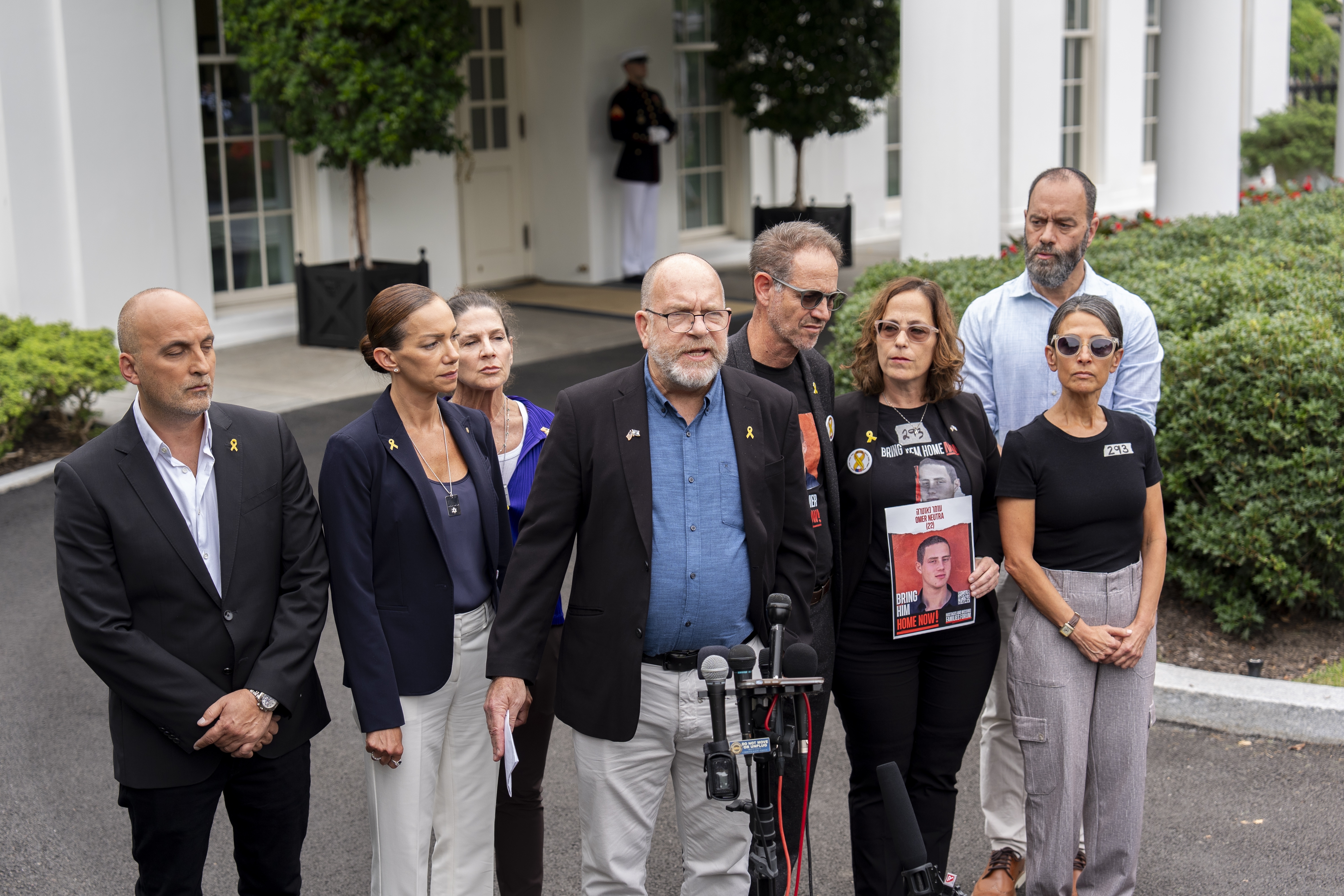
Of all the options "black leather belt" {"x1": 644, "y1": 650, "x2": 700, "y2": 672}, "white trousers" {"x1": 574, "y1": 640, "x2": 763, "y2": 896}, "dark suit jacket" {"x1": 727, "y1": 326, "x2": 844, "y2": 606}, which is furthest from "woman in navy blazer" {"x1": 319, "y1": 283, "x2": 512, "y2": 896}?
"dark suit jacket" {"x1": 727, "y1": 326, "x2": 844, "y2": 606}

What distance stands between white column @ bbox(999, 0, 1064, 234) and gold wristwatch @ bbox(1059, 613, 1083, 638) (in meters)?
14.4

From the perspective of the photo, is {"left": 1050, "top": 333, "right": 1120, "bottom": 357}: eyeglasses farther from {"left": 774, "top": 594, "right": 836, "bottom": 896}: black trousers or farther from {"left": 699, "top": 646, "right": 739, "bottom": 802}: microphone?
{"left": 699, "top": 646, "right": 739, "bottom": 802}: microphone

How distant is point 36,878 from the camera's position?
425 cm

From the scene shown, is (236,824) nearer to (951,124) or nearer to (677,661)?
(677,661)

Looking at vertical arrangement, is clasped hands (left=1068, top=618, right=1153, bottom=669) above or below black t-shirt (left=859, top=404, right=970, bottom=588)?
below

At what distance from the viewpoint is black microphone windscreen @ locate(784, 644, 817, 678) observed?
2488 mm

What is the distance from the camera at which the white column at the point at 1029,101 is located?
17734 millimetres

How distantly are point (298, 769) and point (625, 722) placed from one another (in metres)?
0.87

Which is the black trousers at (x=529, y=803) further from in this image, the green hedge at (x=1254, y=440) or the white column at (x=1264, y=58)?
the white column at (x=1264, y=58)

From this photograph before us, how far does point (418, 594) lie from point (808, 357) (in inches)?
51.5

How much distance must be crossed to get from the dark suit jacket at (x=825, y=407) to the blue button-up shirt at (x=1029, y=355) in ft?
2.04

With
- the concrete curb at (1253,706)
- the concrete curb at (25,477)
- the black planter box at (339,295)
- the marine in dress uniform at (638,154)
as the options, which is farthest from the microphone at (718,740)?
the marine in dress uniform at (638,154)

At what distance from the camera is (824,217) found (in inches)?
684

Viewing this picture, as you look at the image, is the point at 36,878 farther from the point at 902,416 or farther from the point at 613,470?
the point at 902,416
